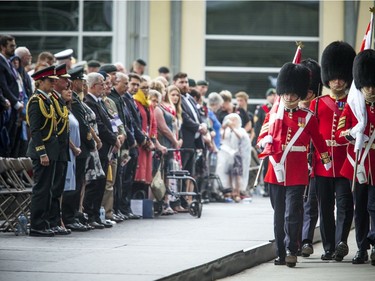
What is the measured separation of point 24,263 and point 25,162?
431 cm

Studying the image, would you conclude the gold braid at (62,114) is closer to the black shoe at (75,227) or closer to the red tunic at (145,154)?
the black shoe at (75,227)

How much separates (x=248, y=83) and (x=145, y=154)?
14248 millimetres

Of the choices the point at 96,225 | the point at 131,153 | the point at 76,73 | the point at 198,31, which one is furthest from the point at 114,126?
the point at 198,31

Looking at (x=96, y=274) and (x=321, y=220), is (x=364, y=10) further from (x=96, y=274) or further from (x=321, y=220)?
(x=96, y=274)

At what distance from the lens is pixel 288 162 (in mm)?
13289

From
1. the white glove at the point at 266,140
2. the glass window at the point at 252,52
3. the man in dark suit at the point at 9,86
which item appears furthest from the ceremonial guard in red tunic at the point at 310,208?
the glass window at the point at 252,52

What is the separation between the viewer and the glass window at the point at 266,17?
31.7m

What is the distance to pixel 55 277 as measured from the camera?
1046 cm

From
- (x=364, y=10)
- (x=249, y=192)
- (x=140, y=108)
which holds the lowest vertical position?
(x=249, y=192)

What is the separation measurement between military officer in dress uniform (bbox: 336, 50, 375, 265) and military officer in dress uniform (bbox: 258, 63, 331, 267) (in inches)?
15.6

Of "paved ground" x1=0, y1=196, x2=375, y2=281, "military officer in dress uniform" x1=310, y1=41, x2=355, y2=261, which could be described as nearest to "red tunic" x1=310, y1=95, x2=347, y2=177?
"military officer in dress uniform" x1=310, y1=41, x2=355, y2=261

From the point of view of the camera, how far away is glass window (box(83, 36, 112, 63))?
2792 centimetres

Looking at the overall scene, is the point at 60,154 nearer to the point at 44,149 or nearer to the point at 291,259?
the point at 44,149

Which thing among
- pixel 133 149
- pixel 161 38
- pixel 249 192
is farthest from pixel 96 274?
pixel 161 38
